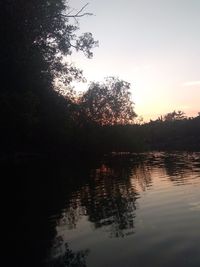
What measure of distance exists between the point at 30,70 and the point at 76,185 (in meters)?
12.3

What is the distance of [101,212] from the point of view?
845 inches

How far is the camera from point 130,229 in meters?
17.1

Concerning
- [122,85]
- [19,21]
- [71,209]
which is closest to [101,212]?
[71,209]

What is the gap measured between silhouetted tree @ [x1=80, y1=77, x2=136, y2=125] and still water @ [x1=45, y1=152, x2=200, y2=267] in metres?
74.2

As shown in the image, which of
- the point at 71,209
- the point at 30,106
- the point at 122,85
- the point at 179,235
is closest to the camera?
the point at 179,235

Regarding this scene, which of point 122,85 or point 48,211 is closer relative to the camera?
point 48,211

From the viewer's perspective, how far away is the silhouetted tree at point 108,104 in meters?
104

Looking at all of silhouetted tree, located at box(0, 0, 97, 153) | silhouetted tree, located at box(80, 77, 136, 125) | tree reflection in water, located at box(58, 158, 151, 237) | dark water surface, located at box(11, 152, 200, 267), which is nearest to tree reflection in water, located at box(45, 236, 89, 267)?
dark water surface, located at box(11, 152, 200, 267)

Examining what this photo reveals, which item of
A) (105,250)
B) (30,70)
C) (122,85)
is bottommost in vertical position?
(105,250)

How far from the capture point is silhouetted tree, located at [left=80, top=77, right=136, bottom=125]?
4085 inches

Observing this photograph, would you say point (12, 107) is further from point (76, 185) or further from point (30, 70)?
point (76, 185)

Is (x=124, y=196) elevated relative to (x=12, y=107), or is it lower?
lower

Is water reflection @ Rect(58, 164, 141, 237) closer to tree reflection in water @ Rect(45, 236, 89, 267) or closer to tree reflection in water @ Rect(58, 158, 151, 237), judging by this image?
tree reflection in water @ Rect(58, 158, 151, 237)

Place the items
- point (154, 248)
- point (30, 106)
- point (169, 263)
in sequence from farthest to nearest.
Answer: point (30, 106), point (154, 248), point (169, 263)
